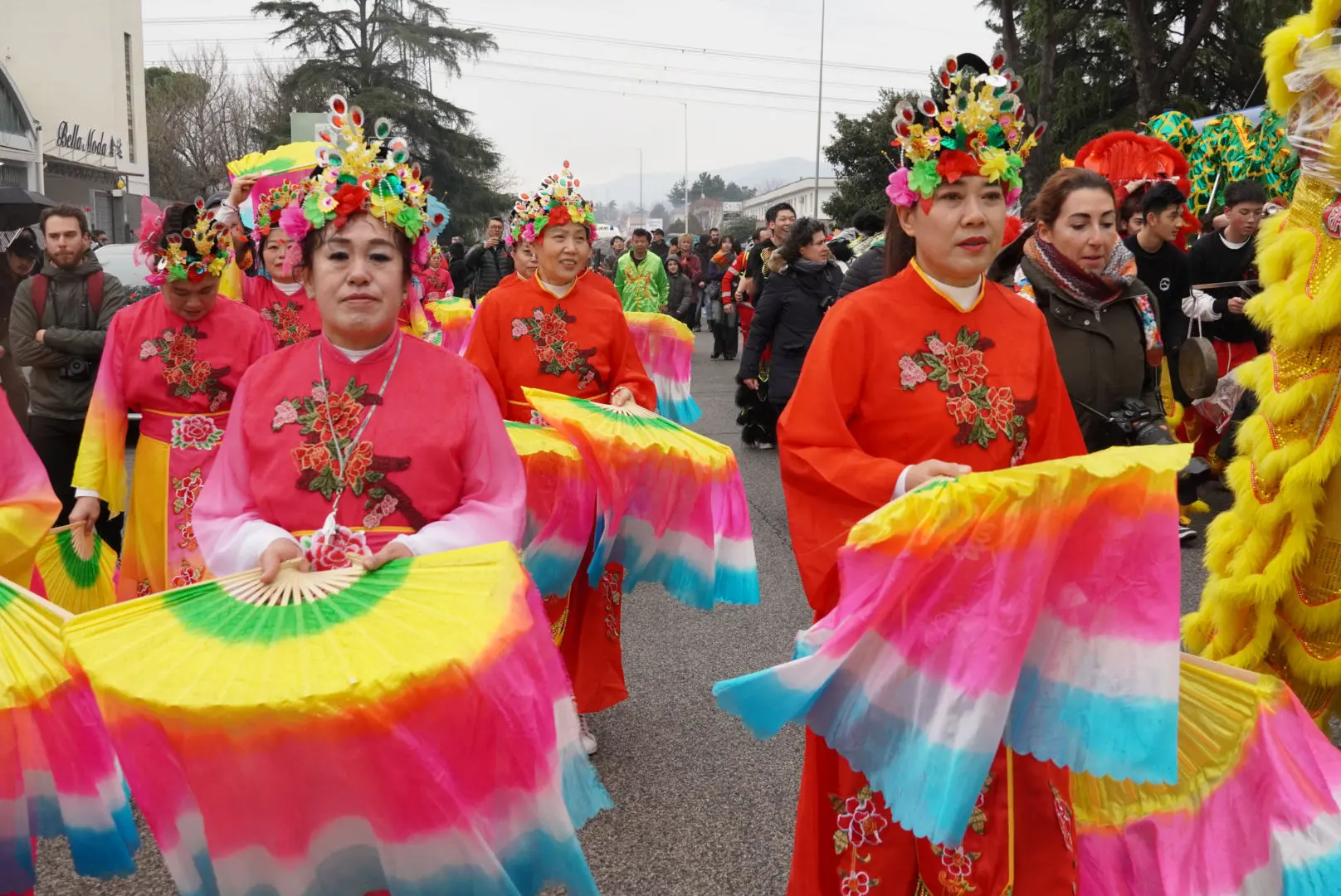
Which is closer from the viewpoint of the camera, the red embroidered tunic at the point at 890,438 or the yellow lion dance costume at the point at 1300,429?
the red embroidered tunic at the point at 890,438

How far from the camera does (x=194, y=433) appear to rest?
4875 millimetres

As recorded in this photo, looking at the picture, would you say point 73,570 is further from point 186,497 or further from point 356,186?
point 356,186

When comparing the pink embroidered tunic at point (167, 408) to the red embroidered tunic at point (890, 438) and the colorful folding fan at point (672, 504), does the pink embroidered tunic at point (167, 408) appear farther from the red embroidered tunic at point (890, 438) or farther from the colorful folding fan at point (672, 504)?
the red embroidered tunic at point (890, 438)

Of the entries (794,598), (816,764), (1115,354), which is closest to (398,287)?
(816,764)

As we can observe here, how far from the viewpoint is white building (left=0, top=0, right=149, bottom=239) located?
3325cm

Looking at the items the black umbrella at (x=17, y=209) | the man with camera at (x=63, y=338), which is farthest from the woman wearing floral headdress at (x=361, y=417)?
the black umbrella at (x=17, y=209)

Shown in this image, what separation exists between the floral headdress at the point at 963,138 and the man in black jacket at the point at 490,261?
12.3 metres

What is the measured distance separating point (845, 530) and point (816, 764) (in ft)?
1.88

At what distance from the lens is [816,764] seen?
289 centimetres

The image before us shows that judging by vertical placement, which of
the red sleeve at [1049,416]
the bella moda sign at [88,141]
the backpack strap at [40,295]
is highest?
the bella moda sign at [88,141]

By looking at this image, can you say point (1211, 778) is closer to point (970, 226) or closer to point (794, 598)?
point (970, 226)

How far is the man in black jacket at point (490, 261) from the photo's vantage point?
15.1 metres

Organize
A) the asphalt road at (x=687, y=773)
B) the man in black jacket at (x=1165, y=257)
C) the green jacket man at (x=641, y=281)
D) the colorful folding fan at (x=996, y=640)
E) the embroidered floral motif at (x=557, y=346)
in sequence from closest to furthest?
the colorful folding fan at (x=996, y=640) → the asphalt road at (x=687, y=773) → the embroidered floral motif at (x=557, y=346) → the man in black jacket at (x=1165, y=257) → the green jacket man at (x=641, y=281)

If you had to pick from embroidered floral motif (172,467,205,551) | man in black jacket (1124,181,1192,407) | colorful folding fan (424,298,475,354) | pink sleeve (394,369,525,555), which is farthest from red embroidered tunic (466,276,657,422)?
colorful folding fan (424,298,475,354)
